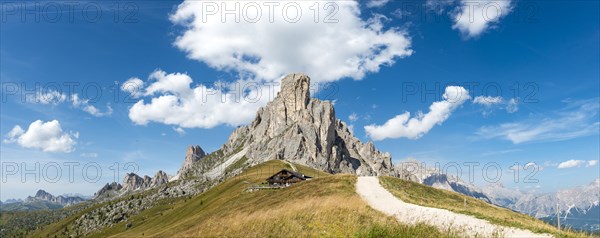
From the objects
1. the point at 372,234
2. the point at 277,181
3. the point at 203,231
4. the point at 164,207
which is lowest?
the point at 164,207

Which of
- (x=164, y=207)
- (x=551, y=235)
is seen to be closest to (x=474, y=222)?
(x=551, y=235)

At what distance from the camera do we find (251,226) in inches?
738

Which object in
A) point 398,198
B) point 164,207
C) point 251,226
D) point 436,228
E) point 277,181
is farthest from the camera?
point 164,207

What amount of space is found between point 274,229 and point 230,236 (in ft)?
7.14

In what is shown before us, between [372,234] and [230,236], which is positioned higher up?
[372,234]

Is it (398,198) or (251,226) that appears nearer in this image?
(251,226)

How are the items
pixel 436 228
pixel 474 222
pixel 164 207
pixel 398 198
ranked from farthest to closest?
pixel 164 207, pixel 398 198, pixel 474 222, pixel 436 228

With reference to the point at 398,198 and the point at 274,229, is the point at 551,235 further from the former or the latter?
the point at 398,198

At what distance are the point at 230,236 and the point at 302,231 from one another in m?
3.56

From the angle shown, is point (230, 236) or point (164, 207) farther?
point (164, 207)

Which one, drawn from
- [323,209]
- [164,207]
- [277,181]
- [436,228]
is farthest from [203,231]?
[164,207]

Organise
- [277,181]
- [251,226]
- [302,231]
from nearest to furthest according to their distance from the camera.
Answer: [302,231] → [251,226] → [277,181]

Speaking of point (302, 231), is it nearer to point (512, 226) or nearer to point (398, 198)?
point (512, 226)

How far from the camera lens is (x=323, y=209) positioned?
844 inches
